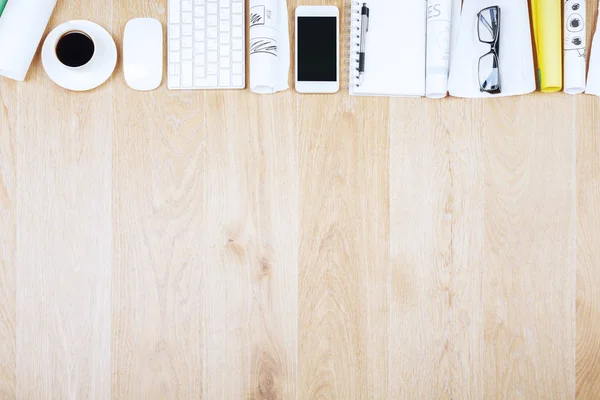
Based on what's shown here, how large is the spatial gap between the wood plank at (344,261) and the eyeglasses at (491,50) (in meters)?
0.20

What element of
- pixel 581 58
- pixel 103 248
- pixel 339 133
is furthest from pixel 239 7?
pixel 581 58

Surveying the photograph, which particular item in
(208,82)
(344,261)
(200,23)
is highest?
(200,23)

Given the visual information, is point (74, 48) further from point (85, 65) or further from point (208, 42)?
point (208, 42)

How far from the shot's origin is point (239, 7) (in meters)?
0.81

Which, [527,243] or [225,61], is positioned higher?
[225,61]

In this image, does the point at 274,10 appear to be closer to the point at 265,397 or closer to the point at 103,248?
the point at 103,248

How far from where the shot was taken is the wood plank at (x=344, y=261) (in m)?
0.84

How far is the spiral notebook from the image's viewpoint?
0.81m

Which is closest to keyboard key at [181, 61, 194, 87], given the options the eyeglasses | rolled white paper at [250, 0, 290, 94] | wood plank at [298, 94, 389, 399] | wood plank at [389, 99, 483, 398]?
rolled white paper at [250, 0, 290, 94]

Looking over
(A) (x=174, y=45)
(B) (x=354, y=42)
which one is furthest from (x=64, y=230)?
(B) (x=354, y=42)

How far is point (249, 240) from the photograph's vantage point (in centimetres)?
84

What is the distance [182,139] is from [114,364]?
468 mm

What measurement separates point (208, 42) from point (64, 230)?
468 millimetres

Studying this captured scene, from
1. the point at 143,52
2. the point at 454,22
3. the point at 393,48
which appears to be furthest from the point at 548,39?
the point at 143,52
